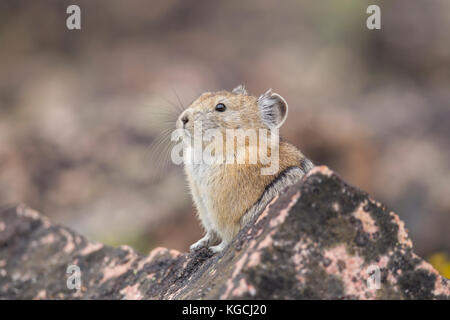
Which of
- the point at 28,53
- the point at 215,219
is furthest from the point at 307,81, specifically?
the point at 215,219

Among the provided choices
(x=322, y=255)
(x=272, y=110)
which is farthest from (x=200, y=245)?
(x=322, y=255)

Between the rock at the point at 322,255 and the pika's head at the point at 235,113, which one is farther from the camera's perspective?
the pika's head at the point at 235,113

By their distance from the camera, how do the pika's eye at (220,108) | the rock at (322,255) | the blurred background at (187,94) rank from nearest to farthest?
the rock at (322,255)
the pika's eye at (220,108)
the blurred background at (187,94)

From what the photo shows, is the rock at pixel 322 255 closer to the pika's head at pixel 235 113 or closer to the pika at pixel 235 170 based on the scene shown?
the pika at pixel 235 170

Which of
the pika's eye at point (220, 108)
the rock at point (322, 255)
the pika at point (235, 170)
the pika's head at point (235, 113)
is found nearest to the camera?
the rock at point (322, 255)

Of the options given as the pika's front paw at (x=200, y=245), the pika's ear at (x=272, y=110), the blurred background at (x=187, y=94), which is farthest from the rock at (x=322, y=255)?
the blurred background at (x=187, y=94)

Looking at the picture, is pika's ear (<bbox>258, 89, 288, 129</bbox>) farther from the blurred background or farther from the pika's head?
the blurred background

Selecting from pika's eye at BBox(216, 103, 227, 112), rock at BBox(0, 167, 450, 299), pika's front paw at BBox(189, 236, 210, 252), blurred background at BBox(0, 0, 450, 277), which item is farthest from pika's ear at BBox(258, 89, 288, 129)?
blurred background at BBox(0, 0, 450, 277)
